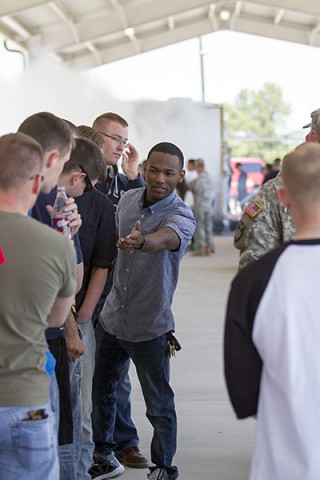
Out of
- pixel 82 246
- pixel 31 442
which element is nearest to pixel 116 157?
pixel 82 246

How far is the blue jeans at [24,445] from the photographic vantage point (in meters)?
2.42

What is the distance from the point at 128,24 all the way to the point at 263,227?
19.4 m

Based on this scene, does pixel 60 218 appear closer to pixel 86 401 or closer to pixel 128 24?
pixel 86 401

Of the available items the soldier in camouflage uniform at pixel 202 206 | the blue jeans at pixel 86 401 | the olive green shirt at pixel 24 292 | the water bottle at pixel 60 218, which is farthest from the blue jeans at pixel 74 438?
the soldier in camouflage uniform at pixel 202 206

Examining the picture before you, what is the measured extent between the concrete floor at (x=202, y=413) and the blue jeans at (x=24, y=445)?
1.90 metres

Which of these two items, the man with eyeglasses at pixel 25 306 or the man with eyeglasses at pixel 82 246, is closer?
the man with eyeglasses at pixel 25 306

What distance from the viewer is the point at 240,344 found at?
234cm

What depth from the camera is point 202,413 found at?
540 centimetres

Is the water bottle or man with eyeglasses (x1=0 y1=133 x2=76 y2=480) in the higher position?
the water bottle

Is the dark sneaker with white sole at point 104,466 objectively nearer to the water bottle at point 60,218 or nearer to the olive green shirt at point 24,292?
the water bottle at point 60,218

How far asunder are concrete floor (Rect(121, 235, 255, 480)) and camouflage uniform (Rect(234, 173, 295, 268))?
1464 millimetres

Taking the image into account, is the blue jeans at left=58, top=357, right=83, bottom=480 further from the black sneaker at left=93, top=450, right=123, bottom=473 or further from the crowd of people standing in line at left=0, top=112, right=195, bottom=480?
the black sneaker at left=93, top=450, right=123, bottom=473

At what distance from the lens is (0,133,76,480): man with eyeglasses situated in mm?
2391

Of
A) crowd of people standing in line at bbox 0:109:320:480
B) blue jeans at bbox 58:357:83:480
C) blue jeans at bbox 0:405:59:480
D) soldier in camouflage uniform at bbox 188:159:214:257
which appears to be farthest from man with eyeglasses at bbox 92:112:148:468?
soldier in camouflage uniform at bbox 188:159:214:257
